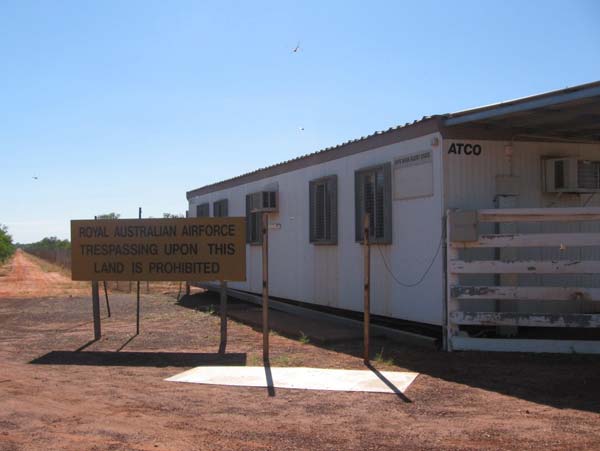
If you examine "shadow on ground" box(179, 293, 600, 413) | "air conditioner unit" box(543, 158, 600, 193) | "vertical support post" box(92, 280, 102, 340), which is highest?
"air conditioner unit" box(543, 158, 600, 193)

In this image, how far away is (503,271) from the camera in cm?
840

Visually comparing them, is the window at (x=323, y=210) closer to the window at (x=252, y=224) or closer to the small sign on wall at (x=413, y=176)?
the small sign on wall at (x=413, y=176)

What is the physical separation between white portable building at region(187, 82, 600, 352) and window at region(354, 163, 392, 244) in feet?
0.08

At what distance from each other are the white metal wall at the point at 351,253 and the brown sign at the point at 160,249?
2404 mm

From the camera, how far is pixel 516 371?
7.45 metres

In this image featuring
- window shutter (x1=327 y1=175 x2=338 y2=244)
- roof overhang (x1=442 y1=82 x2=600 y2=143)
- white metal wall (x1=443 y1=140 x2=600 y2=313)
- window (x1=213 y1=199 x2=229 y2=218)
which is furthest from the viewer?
window (x1=213 y1=199 x2=229 y2=218)

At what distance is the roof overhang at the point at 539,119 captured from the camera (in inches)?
302

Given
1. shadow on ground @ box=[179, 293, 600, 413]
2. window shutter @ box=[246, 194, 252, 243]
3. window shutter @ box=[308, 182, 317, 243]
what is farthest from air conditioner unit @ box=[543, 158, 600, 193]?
window shutter @ box=[246, 194, 252, 243]

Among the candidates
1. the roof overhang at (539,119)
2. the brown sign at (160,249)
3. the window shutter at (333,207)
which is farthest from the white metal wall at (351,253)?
the brown sign at (160,249)

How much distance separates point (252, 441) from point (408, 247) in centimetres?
561

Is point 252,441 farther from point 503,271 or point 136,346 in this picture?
point 136,346

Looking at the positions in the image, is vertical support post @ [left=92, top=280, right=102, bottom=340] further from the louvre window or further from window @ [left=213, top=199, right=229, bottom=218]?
window @ [left=213, top=199, right=229, bottom=218]

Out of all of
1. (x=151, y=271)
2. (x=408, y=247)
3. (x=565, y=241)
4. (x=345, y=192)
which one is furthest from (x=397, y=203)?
(x=151, y=271)

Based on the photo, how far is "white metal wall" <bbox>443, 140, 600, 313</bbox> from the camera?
9.45 m
